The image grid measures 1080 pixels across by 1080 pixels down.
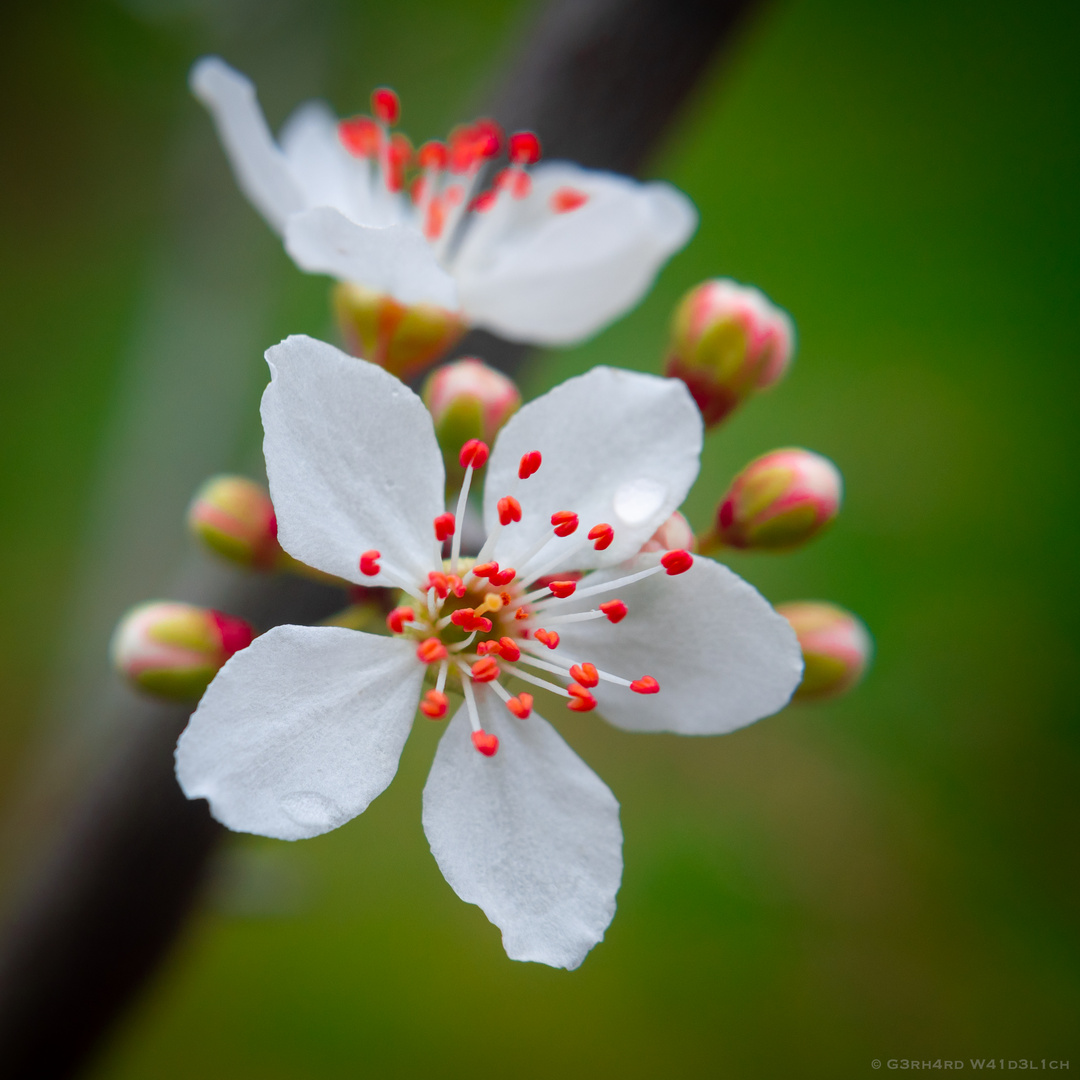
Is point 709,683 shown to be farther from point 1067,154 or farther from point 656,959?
point 1067,154

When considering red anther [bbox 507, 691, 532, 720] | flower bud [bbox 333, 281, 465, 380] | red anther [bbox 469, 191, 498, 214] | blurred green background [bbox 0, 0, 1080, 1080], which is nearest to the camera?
red anther [bbox 507, 691, 532, 720]

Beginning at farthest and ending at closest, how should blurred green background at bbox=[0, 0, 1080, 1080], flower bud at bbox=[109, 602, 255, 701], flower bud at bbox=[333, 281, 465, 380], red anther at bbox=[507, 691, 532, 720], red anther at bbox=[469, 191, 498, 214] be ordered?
blurred green background at bbox=[0, 0, 1080, 1080] < red anther at bbox=[469, 191, 498, 214] < flower bud at bbox=[333, 281, 465, 380] < flower bud at bbox=[109, 602, 255, 701] < red anther at bbox=[507, 691, 532, 720]

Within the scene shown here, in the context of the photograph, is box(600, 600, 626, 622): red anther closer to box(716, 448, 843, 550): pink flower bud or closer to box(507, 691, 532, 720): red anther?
box(507, 691, 532, 720): red anther

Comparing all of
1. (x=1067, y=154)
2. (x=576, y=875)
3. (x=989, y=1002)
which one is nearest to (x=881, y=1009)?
(x=989, y=1002)

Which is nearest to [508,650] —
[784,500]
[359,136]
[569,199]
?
[784,500]

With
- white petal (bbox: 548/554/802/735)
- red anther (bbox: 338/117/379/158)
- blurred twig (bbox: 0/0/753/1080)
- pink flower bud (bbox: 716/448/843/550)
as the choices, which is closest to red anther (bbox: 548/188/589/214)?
blurred twig (bbox: 0/0/753/1080)

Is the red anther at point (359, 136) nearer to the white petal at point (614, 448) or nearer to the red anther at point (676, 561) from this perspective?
the white petal at point (614, 448)

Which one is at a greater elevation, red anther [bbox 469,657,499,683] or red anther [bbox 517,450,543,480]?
red anther [bbox 517,450,543,480]
